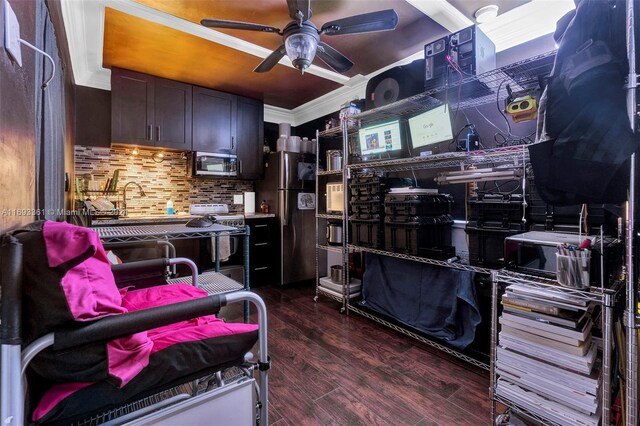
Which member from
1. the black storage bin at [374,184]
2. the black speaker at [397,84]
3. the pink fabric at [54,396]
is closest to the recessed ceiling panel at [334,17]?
the black speaker at [397,84]

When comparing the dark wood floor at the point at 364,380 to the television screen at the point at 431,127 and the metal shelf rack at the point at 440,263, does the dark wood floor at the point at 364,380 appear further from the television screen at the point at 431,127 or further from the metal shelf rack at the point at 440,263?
the television screen at the point at 431,127

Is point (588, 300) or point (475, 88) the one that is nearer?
point (588, 300)

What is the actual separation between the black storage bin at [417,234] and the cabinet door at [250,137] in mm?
2311

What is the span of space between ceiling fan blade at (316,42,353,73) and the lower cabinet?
7.26ft

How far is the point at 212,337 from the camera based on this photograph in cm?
97

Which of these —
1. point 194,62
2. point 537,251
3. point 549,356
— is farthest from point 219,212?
point 549,356

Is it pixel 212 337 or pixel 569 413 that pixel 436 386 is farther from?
pixel 212 337

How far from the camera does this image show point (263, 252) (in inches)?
157

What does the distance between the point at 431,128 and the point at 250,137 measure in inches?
102

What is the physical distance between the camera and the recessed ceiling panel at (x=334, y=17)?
2.14m

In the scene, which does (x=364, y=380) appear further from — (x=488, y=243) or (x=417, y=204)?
(x=417, y=204)

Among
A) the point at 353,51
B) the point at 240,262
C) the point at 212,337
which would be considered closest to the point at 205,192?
the point at 240,262

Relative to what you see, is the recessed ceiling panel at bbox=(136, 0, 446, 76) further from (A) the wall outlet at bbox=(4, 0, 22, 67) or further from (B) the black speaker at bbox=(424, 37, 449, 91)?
(A) the wall outlet at bbox=(4, 0, 22, 67)

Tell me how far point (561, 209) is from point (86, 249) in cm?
225
